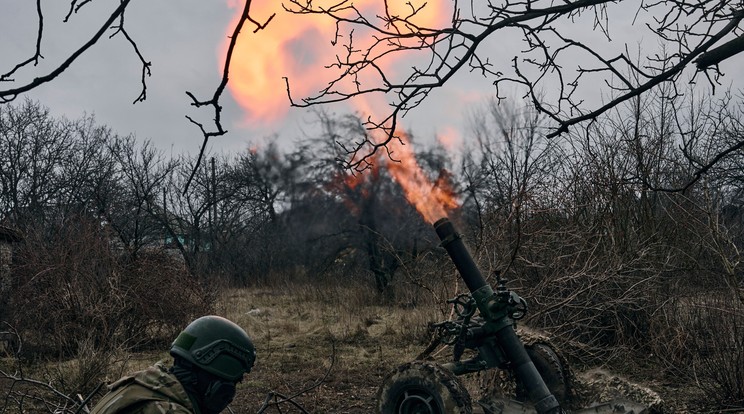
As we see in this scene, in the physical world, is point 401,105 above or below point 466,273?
above

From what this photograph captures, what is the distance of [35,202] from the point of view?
82.0ft

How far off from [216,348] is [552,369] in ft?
14.7

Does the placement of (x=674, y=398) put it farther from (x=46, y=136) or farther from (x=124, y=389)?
(x=46, y=136)

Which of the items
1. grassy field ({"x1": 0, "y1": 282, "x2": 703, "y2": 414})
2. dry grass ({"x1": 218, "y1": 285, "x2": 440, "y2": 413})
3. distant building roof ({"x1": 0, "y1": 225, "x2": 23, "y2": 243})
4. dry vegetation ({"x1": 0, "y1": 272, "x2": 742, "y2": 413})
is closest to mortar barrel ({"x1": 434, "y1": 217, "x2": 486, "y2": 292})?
grassy field ({"x1": 0, "y1": 282, "x2": 703, "y2": 414})

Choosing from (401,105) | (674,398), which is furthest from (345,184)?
(401,105)

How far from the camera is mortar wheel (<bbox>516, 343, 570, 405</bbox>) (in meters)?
6.95

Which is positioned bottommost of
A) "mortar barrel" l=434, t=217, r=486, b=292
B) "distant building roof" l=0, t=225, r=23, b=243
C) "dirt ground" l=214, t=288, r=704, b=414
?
"dirt ground" l=214, t=288, r=704, b=414

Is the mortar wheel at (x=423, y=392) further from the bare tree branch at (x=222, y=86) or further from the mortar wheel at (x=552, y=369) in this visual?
the bare tree branch at (x=222, y=86)

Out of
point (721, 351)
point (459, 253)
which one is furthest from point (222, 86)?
point (721, 351)

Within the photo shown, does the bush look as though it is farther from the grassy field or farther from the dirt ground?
the dirt ground

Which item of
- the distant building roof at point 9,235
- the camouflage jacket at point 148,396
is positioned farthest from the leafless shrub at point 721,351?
the distant building roof at point 9,235

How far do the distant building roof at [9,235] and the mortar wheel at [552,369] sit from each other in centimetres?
1230

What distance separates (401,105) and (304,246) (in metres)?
24.3

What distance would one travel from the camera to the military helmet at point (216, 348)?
11.3 ft
